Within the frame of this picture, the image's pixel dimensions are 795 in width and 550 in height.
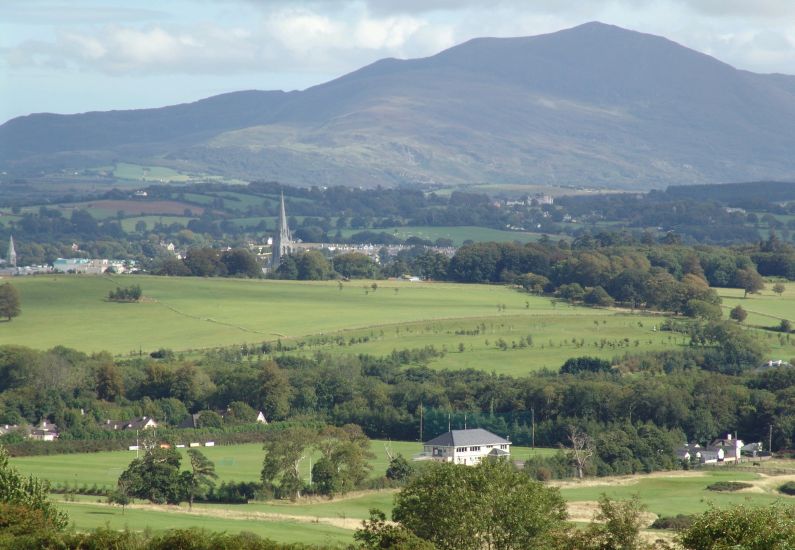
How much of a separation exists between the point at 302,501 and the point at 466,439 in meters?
10.5

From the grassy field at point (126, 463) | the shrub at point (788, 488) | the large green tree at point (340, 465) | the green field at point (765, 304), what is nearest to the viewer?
the large green tree at point (340, 465)

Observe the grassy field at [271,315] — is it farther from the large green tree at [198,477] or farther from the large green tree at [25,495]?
the large green tree at [25,495]

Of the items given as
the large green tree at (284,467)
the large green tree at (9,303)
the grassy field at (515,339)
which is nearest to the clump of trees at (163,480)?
the large green tree at (284,467)

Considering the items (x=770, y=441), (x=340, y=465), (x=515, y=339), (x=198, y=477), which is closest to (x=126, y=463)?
(x=198, y=477)

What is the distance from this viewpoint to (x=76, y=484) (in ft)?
159

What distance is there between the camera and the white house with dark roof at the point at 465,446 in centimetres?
5634

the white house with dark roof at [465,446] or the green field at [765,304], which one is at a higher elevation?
the green field at [765,304]

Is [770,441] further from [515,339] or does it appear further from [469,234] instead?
[469,234]

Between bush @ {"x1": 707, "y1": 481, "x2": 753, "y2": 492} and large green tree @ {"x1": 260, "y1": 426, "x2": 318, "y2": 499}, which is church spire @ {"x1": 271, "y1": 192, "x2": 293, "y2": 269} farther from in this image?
bush @ {"x1": 707, "y1": 481, "x2": 753, "y2": 492}

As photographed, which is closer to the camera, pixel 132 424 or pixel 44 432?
pixel 44 432

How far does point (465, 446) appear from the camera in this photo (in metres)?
56.8

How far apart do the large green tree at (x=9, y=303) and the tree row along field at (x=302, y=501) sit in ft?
110

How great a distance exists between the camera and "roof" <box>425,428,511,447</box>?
5709 centimetres

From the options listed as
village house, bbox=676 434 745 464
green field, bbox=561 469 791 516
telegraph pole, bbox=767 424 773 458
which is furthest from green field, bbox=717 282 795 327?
green field, bbox=561 469 791 516
